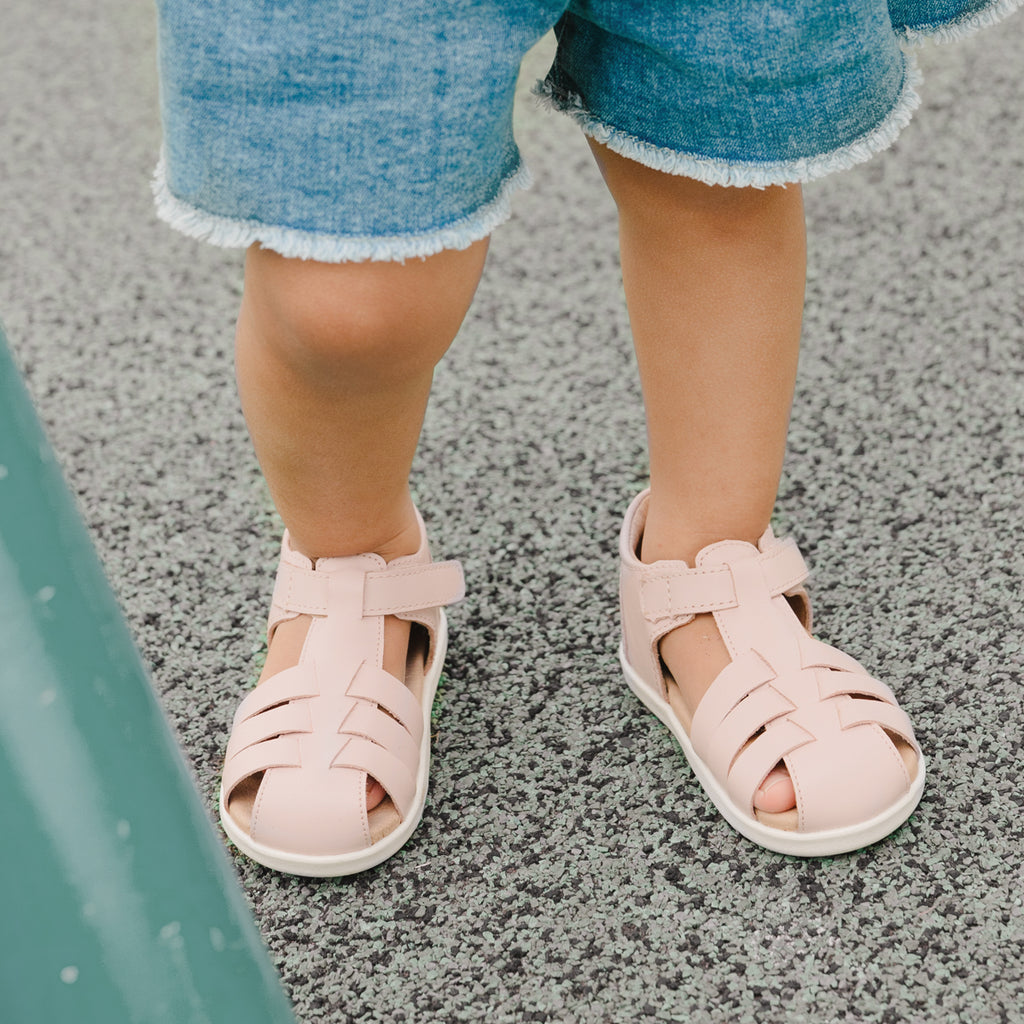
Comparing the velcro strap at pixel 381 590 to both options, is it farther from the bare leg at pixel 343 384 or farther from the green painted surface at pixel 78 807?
the green painted surface at pixel 78 807

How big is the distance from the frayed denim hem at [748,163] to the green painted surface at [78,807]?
0.33 meters

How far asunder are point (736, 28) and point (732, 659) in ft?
1.13

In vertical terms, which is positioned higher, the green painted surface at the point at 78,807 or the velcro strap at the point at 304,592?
the green painted surface at the point at 78,807

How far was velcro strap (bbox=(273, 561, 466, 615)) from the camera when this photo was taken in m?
0.71

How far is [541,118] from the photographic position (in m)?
1.44

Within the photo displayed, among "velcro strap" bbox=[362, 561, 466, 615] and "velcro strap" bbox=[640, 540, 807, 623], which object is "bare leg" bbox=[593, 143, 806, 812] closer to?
"velcro strap" bbox=[640, 540, 807, 623]

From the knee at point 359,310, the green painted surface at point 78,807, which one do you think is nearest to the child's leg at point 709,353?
the knee at point 359,310

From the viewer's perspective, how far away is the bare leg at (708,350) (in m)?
0.65

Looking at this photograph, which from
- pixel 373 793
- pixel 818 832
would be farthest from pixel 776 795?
pixel 373 793

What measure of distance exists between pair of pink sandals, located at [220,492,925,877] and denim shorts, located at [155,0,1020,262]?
249 millimetres

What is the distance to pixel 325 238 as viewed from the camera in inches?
20.0

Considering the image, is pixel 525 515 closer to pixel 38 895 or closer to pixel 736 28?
pixel 736 28

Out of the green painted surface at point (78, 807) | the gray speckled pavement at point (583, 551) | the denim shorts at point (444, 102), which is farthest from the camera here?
the gray speckled pavement at point (583, 551)

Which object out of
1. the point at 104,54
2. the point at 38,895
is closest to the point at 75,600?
the point at 38,895
